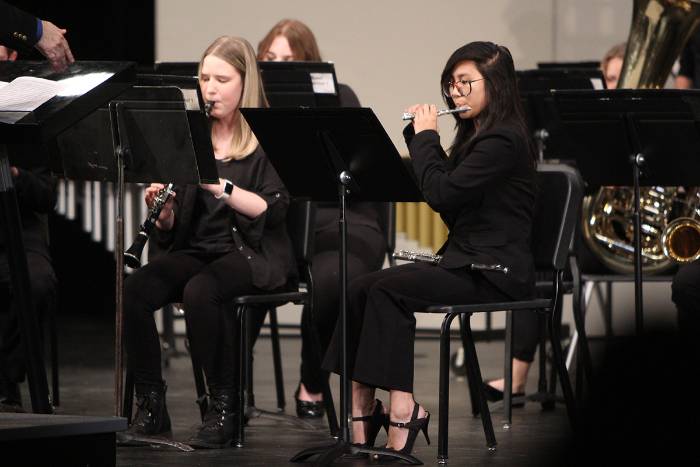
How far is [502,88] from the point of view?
334cm

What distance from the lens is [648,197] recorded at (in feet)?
15.6

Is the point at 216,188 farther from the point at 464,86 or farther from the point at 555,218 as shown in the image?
the point at 555,218

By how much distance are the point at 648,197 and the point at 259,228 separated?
1.90m

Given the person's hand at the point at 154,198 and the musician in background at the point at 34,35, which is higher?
the musician in background at the point at 34,35

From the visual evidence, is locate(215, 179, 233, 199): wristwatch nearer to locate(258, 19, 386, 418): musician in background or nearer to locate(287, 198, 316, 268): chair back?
locate(287, 198, 316, 268): chair back

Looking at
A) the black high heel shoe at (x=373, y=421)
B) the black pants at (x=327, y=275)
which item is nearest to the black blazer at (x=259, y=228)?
the black pants at (x=327, y=275)

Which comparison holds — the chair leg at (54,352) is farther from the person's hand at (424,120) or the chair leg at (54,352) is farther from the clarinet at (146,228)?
the person's hand at (424,120)

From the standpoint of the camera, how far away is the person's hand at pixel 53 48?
A: 8.84 ft

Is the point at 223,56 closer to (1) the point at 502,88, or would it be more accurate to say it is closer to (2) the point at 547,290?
(1) the point at 502,88

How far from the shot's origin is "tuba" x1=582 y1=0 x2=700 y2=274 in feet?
15.1

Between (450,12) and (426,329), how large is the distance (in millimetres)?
1815

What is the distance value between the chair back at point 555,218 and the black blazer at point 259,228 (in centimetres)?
80

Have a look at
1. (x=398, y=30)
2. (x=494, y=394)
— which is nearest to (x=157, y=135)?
(x=494, y=394)

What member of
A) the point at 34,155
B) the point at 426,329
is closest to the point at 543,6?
the point at 426,329
